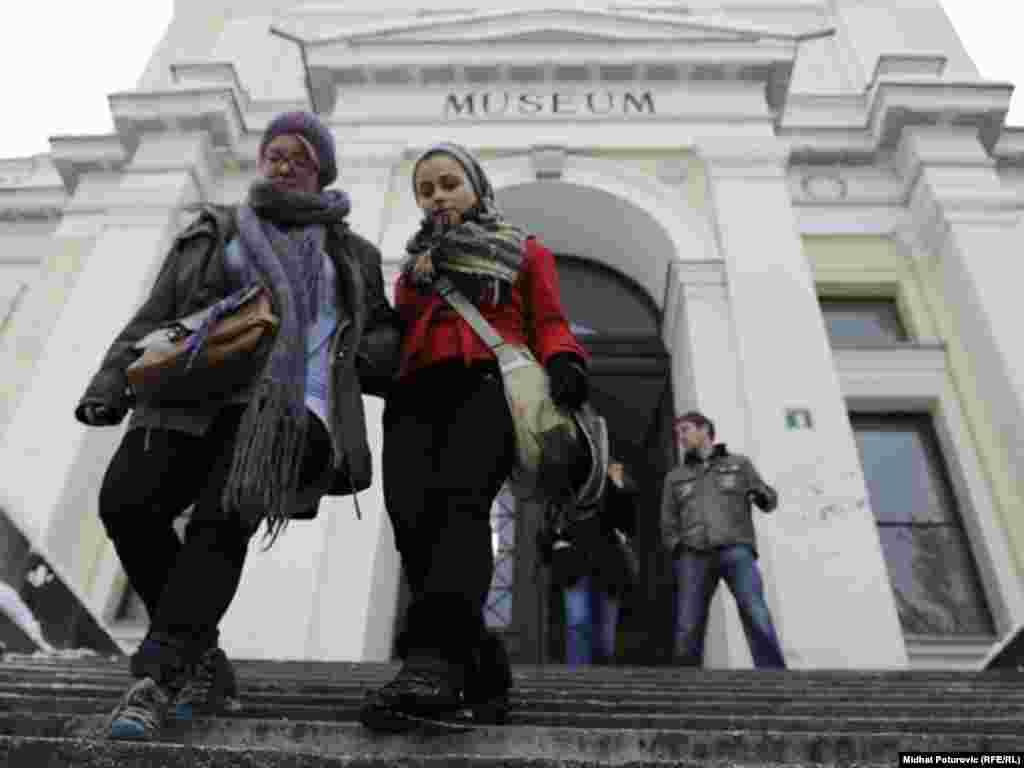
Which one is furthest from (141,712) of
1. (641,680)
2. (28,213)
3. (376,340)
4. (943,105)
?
(28,213)

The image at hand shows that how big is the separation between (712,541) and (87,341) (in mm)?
6397

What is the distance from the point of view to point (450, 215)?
2.53 metres

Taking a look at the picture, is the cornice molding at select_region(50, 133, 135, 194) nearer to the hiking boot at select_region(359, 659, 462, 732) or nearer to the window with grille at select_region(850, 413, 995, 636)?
the window with grille at select_region(850, 413, 995, 636)

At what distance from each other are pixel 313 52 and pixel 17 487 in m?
6.17

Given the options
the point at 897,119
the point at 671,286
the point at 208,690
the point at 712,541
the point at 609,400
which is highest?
the point at 897,119

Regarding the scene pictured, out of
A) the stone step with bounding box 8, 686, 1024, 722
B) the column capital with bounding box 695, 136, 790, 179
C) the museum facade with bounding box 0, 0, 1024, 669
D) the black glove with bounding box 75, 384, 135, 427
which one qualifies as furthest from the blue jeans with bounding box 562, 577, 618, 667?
the column capital with bounding box 695, 136, 790, 179

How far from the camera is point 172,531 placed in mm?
2158

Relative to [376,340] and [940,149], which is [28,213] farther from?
[940,149]

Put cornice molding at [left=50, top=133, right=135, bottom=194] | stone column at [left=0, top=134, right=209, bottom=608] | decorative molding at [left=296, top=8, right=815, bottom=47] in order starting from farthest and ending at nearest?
cornice molding at [left=50, top=133, right=135, bottom=194], decorative molding at [left=296, top=8, right=815, bottom=47], stone column at [left=0, top=134, right=209, bottom=608]

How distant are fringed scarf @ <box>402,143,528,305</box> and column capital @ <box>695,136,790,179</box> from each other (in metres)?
7.46

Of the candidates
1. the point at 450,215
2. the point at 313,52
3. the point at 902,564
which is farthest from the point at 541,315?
the point at 313,52

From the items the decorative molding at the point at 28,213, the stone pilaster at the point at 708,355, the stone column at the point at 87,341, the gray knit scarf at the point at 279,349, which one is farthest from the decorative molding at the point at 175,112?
the gray knit scarf at the point at 279,349

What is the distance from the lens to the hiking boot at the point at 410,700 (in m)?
1.69

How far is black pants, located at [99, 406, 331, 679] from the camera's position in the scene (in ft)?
6.04
